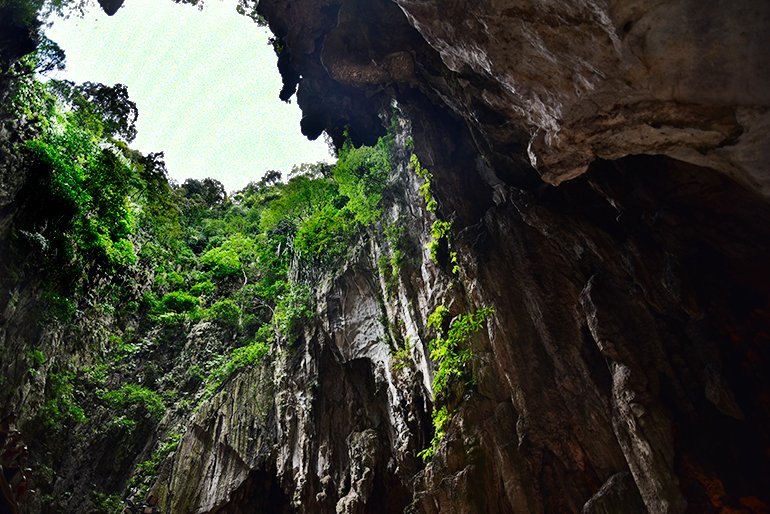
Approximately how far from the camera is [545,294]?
7.62 metres

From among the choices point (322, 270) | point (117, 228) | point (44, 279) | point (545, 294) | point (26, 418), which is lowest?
point (545, 294)

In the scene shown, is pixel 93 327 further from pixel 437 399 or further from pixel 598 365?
pixel 598 365

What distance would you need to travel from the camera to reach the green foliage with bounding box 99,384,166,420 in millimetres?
13984

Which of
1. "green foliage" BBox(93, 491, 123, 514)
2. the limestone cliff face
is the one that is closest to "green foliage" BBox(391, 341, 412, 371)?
the limestone cliff face

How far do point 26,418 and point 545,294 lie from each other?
12.6 meters

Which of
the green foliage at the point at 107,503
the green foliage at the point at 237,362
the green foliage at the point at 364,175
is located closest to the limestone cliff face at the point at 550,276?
the green foliage at the point at 107,503

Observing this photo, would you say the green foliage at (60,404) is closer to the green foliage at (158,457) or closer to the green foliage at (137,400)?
the green foliage at (137,400)

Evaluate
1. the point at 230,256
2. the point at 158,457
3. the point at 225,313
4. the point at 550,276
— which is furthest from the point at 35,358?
the point at 550,276

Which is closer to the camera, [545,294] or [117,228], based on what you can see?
[545,294]

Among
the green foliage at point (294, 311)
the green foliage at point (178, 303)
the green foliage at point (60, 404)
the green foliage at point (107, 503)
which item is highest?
the green foliage at point (178, 303)

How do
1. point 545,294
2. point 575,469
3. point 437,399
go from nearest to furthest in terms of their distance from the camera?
point 575,469, point 545,294, point 437,399

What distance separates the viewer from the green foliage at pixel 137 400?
45.9 ft

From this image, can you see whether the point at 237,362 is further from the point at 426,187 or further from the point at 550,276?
the point at 550,276

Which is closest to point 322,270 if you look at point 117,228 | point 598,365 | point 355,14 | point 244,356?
point 244,356
